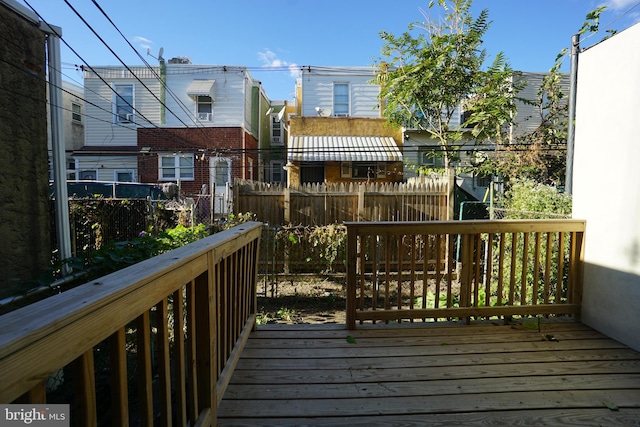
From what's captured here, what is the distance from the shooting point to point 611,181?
2.73 meters

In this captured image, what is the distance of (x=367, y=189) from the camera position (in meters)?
7.38

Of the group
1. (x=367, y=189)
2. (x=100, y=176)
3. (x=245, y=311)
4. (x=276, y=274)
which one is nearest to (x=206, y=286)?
(x=245, y=311)

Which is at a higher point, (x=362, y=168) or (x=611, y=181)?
(x=362, y=168)

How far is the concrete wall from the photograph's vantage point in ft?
8.21

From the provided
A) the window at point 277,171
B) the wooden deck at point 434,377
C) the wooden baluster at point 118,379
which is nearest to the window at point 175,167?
the window at point 277,171

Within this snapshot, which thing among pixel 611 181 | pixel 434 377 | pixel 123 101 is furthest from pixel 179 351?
pixel 123 101

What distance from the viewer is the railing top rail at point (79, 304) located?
608 millimetres

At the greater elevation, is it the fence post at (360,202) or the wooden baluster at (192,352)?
the fence post at (360,202)

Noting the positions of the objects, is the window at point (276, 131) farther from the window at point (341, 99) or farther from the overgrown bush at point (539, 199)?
the overgrown bush at point (539, 199)

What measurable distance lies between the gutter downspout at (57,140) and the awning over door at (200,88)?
1044 centimetres

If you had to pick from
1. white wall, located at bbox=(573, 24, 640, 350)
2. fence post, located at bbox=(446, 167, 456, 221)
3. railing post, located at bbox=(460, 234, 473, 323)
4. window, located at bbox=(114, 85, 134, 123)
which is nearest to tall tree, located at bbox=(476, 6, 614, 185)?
fence post, located at bbox=(446, 167, 456, 221)

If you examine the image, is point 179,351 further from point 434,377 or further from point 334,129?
point 334,129

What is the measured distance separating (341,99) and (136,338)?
1264 centimetres

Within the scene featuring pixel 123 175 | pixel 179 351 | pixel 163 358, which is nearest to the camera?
pixel 163 358
